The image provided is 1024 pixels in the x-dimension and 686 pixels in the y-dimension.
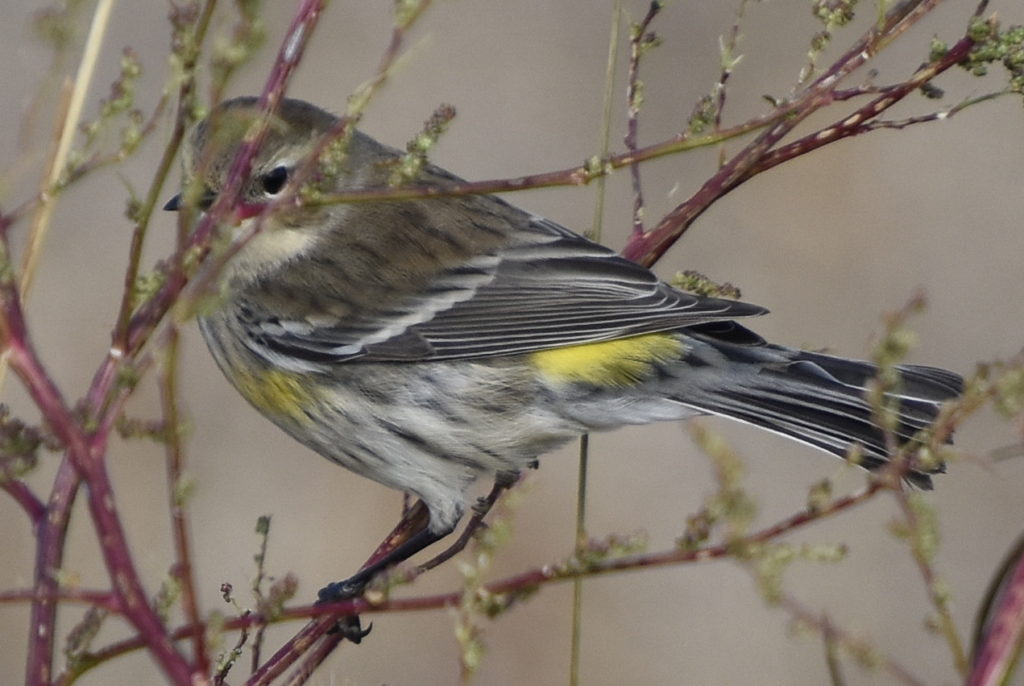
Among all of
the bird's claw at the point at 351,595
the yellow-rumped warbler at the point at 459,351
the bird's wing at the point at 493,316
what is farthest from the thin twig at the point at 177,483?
the bird's wing at the point at 493,316

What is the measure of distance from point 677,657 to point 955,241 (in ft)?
9.87

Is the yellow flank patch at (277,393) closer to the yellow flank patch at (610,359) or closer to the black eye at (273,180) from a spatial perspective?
the black eye at (273,180)

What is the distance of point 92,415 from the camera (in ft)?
4.71

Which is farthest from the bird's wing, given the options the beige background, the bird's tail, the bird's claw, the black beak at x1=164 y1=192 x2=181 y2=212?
the beige background

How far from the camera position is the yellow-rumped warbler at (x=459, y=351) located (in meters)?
3.82

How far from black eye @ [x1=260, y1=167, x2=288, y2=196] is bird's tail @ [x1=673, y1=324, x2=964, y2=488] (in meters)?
1.30

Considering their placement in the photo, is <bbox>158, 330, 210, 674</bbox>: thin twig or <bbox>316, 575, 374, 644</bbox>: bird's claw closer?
<bbox>158, 330, 210, 674</bbox>: thin twig

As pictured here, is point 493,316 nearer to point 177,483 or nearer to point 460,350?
point 460,350

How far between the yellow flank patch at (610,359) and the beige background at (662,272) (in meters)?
2.37

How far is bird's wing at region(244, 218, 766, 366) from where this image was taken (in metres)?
3.91

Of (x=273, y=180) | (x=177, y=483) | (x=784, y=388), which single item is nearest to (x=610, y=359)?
(x=784, y=388)

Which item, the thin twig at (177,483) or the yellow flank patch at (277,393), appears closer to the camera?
the thin twig at (177,483)

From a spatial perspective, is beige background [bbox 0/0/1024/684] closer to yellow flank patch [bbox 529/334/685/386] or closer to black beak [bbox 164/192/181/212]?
black beak [bbox 164/192/181/212]

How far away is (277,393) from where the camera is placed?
13.3ft
